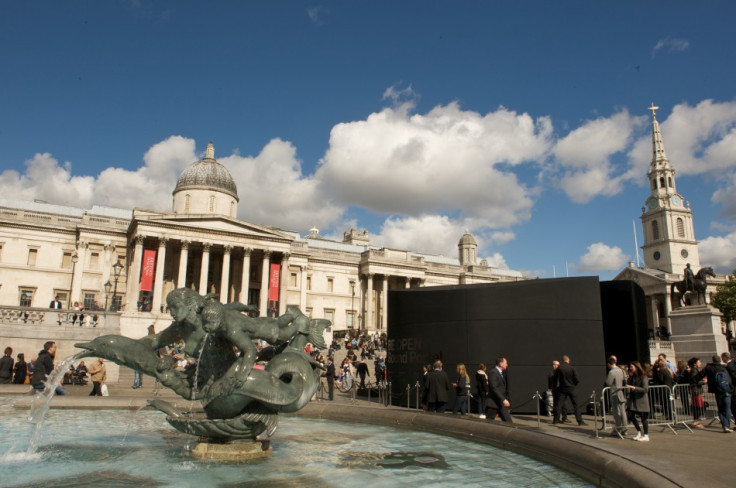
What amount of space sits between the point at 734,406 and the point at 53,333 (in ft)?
83.1

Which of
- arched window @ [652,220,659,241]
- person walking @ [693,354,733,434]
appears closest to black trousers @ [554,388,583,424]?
person walking @ [693,354,733,434]

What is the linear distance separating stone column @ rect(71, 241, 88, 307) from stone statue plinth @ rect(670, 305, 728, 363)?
4471 cm

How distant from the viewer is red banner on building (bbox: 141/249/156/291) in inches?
1607


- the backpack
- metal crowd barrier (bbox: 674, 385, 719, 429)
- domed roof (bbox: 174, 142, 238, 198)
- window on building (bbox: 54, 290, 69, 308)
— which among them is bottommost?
metal crowd barrier (bbox: 674, 385, 719, 429)

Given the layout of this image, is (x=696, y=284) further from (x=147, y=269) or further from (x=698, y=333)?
(x=147, y=269)

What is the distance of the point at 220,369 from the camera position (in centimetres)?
792

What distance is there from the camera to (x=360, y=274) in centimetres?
5941

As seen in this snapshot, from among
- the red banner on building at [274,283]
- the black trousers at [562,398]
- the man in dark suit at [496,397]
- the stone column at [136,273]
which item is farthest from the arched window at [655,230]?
the man in dark suit at [496,397]

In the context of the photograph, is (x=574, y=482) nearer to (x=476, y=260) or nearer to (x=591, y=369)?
(x=591, y=369)

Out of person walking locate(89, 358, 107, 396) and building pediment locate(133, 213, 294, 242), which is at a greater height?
building pediment locate(133, 213, 294, 242)

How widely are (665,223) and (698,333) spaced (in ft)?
228

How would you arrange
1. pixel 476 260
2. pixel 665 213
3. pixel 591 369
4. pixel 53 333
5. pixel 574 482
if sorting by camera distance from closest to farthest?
1. pixel 574 482
2. pixel 591 369
3. pixel 53 333
4. pixel 476 260
5. pixel 665 213

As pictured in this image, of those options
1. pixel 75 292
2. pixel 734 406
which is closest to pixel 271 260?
pixel 75 292

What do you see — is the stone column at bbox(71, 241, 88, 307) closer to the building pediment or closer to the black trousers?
the building pediment
